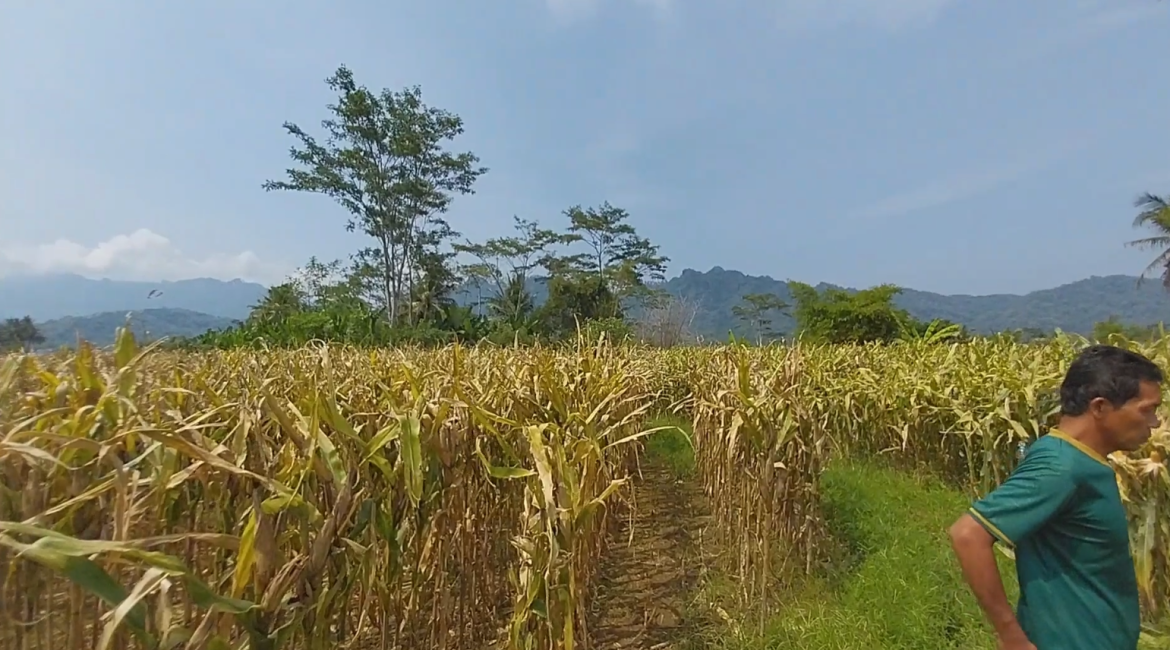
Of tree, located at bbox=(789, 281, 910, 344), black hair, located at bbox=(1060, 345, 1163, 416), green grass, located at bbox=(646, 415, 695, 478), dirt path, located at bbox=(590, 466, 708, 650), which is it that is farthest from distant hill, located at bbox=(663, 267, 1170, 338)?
black hair, located at bbox=(1060, 345, 1163, 416)

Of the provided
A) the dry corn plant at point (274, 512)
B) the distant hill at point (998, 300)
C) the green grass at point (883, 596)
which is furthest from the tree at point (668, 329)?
the distant hill at point (998, 300)

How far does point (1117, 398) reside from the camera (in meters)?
1.58

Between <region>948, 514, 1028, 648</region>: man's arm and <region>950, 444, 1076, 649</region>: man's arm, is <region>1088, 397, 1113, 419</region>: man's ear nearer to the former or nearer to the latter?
<region>950, 444, 1076, 649</region>: man's arm

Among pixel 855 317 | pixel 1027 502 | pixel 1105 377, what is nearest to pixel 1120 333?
pixel 1105 377

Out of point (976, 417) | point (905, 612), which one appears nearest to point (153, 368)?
point (905, 612)

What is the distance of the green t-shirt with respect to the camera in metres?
1.51

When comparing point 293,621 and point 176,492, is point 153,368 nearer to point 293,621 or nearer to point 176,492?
point 176,492

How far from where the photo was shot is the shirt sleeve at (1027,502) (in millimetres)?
1496

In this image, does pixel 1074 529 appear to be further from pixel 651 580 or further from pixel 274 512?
pixel 651 580

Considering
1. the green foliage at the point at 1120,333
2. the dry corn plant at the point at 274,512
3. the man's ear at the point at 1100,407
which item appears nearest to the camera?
the dry corn plant at the point at 274,512

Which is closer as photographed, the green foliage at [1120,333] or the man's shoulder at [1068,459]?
the man's shoulder at [1068,459]

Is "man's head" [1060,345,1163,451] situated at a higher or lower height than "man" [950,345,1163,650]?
higher

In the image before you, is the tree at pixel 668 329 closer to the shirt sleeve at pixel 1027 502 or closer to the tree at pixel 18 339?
the tree at pixel 18 339

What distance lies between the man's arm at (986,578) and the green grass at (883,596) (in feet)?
5.76
